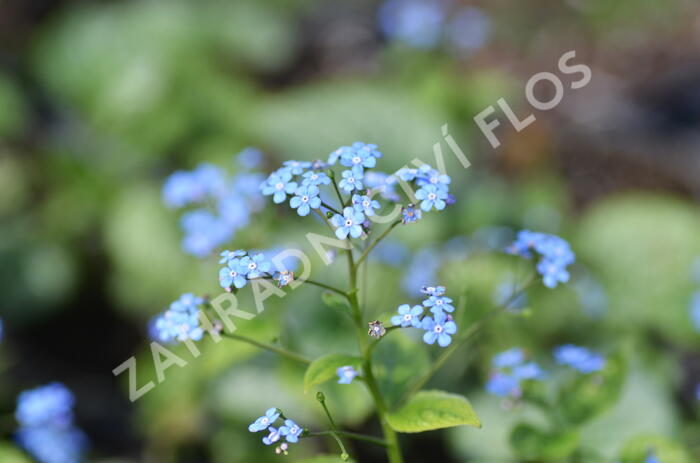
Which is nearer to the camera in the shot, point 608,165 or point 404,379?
point 404,379

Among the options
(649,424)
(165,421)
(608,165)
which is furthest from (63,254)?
(608,165)

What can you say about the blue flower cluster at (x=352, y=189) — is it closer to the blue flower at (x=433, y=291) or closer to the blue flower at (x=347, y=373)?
the blue flower at (x=433, y=291)

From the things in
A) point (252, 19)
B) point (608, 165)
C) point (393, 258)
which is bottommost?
point (393, 258)

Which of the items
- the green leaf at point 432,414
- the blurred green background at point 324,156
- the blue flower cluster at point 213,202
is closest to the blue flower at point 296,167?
the blurred green background at point 324,156

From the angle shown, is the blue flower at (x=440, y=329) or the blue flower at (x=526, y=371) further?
the blue flower at (x=526, y=371)

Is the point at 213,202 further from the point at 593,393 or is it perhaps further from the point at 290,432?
the point at 593,393

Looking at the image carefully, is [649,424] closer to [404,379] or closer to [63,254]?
[404,379]
